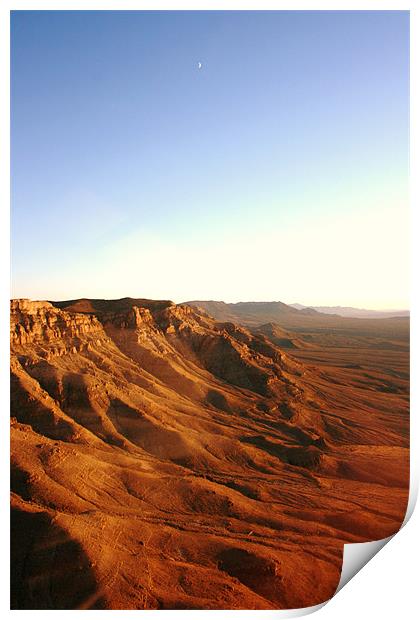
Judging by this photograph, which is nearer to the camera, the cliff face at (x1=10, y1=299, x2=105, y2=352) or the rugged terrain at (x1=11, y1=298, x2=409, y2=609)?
the rugged terrain at (x1=11, y1=298, x2=409, y2=609)

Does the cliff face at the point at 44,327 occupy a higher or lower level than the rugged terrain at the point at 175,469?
higher

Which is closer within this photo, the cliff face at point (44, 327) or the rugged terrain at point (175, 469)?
the rugged terrain at point (175, 469)

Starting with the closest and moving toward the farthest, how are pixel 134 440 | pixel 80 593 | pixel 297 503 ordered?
pixel 80 593, pixel 297 503, pixel 134 440

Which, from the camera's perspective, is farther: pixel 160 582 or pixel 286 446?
pixel 286 446

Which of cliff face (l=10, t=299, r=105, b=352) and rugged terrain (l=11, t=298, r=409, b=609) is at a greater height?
cliff face (l=10, t=299, r=105, b=352)

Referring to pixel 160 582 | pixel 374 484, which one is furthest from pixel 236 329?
pixel 160 582

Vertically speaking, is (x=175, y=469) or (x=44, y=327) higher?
→ (x=44, y=327)

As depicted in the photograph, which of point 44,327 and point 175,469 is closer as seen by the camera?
point 175,469
